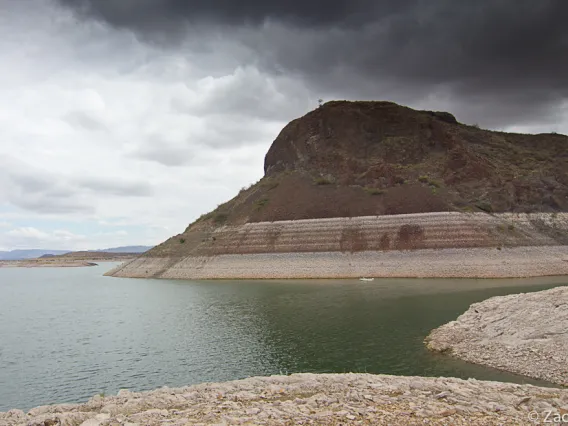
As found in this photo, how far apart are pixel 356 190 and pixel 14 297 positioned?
175 feet

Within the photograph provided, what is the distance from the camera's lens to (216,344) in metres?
23.1

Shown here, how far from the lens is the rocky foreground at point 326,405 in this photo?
8938 mm

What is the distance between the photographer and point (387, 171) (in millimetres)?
74375

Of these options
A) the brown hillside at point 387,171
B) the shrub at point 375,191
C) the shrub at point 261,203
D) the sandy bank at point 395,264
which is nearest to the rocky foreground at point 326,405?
the sandy bank at point 395,264

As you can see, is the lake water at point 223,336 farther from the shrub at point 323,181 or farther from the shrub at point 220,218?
the shrub at point 220,218

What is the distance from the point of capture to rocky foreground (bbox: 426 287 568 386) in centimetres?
1529

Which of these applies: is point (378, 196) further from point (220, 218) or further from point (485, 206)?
point (220, 218)

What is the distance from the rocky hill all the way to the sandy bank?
1.24ft

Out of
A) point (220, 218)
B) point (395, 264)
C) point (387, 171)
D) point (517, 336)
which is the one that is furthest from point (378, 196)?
point (517, 336)

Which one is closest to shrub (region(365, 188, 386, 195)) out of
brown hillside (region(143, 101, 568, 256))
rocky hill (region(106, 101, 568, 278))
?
brown hillside (region(143, 101, 568, 256))

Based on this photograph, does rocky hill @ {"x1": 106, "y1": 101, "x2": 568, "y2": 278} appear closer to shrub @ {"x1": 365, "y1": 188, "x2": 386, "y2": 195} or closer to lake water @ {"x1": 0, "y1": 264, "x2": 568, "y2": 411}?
shrub @ {"x1": 365, "y1": 188, "x2": 386, "y2": 195}

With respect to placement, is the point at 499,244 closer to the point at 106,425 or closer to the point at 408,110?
the point at 408,110

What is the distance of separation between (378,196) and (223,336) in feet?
160

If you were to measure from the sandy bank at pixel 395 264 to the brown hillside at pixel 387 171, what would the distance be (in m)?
8.26
